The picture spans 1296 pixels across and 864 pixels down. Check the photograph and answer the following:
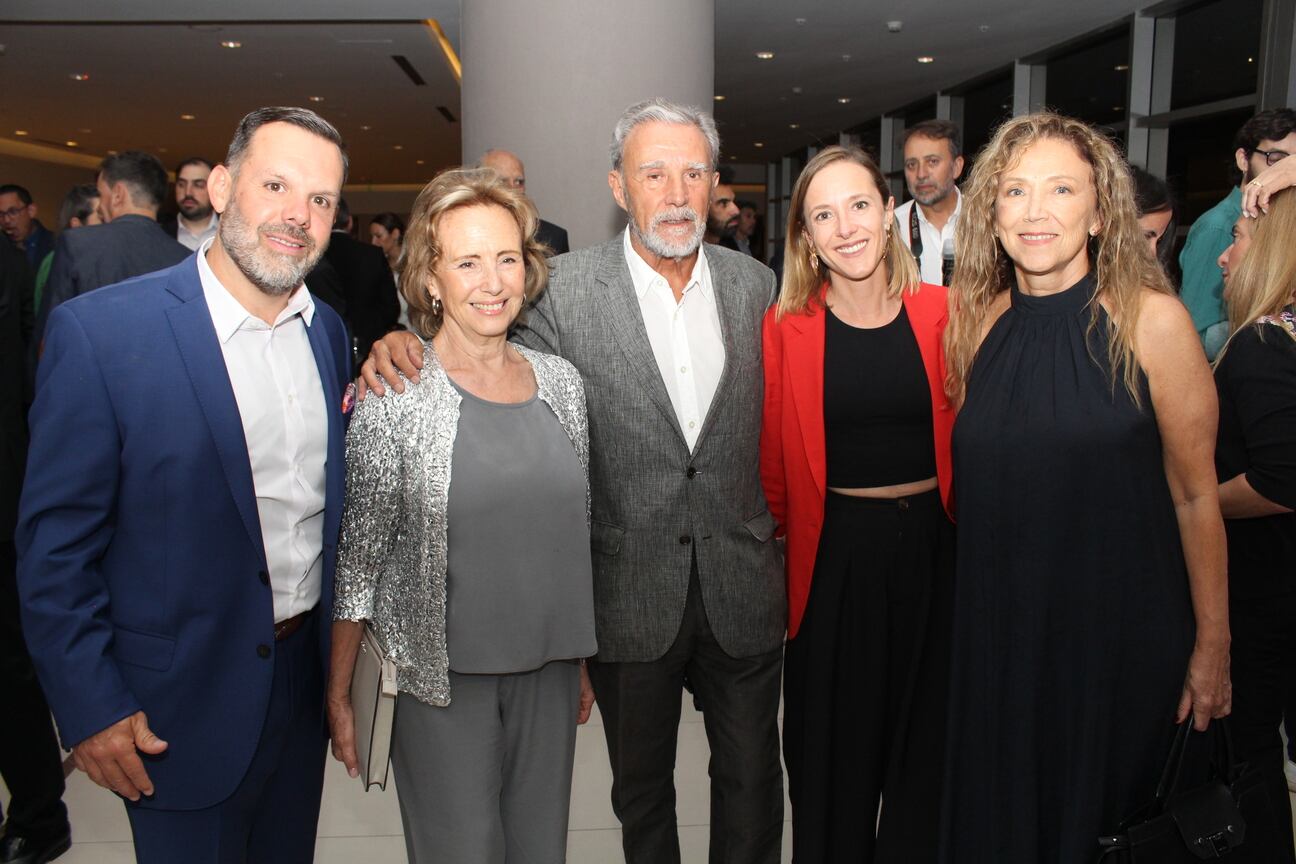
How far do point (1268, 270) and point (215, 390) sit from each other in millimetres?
2234

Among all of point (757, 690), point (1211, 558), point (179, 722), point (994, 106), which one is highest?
point (994, 106)

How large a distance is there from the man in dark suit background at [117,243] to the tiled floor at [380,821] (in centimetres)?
170

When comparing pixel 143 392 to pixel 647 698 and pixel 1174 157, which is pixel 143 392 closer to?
pixel 647 698

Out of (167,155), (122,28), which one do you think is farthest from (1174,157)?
(167,155)

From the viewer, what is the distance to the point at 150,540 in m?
1.63

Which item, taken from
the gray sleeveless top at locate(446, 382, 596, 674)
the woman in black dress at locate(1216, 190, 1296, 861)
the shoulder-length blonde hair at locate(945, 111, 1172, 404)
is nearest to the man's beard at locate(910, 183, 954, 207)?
the woman in black dress at locate(1216, 190, 1296, 861)

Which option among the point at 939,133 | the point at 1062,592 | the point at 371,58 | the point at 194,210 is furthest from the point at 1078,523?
the point at 371,58

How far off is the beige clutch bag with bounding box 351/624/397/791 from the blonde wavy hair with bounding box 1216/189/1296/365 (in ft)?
6.38

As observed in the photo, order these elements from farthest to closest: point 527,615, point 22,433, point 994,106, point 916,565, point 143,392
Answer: point 994,106
point 22,433
point 916,565
point 527,615
point 143,392

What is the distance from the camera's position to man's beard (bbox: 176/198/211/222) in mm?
5262

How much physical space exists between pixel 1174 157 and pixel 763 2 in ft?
13.5

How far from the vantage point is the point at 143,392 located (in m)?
1.59

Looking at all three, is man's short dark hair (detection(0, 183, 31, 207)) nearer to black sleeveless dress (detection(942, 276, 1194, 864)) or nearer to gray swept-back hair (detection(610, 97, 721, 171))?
gray swept-back hair (detection(610, 97, 721, 171))

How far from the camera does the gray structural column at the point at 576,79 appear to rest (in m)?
5.01
